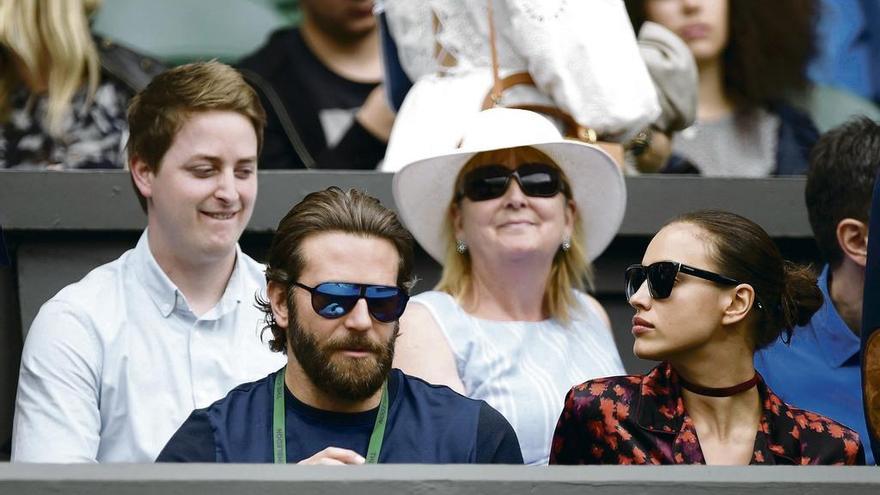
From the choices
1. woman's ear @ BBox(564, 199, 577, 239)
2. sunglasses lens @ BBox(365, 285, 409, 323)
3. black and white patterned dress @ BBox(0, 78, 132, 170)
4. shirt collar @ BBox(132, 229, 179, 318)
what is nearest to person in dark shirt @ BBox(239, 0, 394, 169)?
black and white patterned dress @ BBox(0, 78, 132, 170)

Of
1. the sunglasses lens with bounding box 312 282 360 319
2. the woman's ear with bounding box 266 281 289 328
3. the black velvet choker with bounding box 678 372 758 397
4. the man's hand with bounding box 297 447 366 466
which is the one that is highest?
the sunglasses lens with bounding box 312 282 360 319

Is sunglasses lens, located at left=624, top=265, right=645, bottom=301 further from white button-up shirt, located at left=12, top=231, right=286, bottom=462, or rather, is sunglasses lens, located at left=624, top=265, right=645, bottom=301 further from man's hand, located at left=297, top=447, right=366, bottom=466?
white button-up shirt, located at left=12, top=231, right=286, bottom=462

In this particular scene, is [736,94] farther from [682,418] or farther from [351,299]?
[351,299]

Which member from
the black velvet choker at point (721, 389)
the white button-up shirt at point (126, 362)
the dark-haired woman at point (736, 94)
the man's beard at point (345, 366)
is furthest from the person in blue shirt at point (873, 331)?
the dark-haired woman at point (736, 94)

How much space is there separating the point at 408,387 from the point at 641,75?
135 cm

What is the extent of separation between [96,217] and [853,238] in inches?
84.1

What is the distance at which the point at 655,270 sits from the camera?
3.92 metres

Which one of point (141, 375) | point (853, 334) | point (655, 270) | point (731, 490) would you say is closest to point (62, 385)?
point (141, 375)

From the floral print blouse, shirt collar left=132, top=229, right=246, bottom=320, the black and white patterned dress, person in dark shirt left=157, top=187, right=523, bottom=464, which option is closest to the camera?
person in dark shirt left=157, top=187, right=523, bottom=464

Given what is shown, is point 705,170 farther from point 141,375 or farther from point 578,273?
point 141,375

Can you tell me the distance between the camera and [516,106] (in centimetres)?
489

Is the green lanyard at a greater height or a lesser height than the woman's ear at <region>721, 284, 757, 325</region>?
lesser

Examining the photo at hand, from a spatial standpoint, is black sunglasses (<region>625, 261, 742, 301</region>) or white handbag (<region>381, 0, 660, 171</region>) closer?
black sunglasses (<region>625, 261, 742, 301</region>)

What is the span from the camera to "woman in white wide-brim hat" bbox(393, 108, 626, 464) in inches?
178
